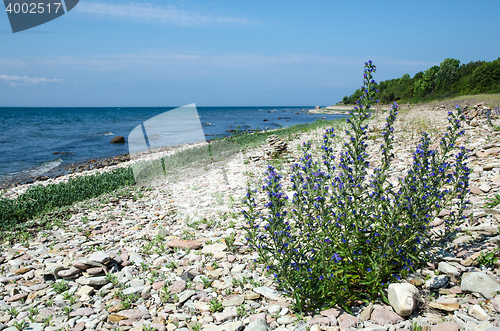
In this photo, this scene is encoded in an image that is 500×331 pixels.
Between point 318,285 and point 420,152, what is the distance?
89.0 inches

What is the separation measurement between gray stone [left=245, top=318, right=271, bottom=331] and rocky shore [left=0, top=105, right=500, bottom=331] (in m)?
0.01

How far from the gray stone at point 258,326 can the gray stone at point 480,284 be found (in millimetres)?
2516

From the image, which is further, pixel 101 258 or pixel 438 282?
pixel 101 258

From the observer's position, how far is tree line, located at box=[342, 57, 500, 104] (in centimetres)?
4716

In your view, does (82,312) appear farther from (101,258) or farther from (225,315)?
(225,315)

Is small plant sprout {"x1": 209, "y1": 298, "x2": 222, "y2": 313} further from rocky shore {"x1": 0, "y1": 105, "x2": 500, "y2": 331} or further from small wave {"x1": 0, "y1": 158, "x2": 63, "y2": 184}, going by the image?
small wave {"x1": 0, "y1": 158, "x2": 63, "y2": 184}

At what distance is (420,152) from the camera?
3783 millimetres

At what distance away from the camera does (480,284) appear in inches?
134

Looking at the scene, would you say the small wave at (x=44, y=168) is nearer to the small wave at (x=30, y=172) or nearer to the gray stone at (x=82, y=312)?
the small wave at (x=30, y=172)

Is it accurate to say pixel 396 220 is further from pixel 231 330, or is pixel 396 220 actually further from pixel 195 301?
pixel 195 301

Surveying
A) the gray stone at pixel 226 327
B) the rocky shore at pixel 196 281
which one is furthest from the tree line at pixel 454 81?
the gray stone at pixel 226 327

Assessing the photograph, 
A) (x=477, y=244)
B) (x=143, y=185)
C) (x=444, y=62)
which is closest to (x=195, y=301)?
(x=477, y=244)

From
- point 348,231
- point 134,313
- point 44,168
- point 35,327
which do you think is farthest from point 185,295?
point 44,168

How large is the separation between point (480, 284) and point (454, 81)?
2831 inches
